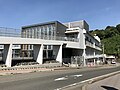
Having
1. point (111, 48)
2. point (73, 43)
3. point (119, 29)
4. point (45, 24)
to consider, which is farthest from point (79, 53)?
point (119, 29)

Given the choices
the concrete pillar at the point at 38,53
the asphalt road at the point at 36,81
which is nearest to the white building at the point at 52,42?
the concrete pillar at the point at 38,53

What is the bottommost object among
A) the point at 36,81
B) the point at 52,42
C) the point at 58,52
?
the point at 36,81

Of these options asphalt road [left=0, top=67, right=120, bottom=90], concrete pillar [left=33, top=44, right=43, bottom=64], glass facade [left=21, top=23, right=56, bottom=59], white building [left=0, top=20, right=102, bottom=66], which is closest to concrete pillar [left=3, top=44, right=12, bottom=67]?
white building [left=0, top=20, right=102, bottom=66]

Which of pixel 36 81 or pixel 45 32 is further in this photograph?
pixel 45 32

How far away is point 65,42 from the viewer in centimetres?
4247

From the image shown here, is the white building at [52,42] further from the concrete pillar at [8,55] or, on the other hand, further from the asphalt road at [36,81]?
the asphalt road at [36,81]

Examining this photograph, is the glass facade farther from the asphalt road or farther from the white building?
the asphalt road

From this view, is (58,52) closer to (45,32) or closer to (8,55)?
(45,32)

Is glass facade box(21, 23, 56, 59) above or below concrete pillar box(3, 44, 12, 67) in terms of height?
above

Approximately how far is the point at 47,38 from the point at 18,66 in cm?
1086

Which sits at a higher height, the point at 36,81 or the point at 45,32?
the point at 45,32

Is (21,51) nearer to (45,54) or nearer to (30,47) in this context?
(30,47)

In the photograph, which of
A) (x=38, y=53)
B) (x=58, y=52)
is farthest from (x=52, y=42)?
(x=38, y=53)

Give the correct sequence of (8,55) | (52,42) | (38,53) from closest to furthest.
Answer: (8,55) → (38,53) → (52,42)
